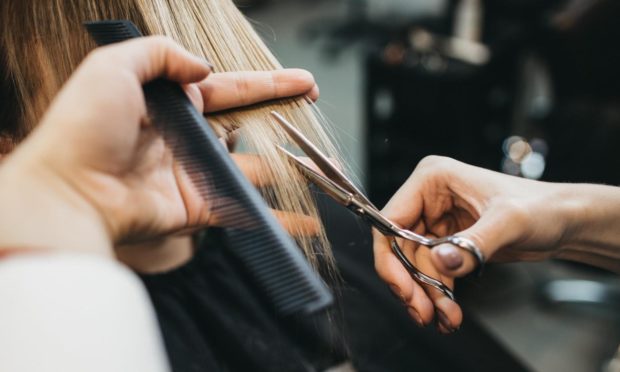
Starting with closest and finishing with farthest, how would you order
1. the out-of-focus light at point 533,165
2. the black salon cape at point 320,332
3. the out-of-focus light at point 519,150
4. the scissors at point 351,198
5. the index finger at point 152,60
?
the index finger at point 152,60 < the scissors at point 351,198 < the black salon cape at point 320,332 < the out-of-focus light at point 533,165 < the out-of-focus light at point 519,150

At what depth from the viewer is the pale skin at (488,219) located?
62 cm

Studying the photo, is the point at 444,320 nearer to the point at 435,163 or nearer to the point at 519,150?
the point at 435,163

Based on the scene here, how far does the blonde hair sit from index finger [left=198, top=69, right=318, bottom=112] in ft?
0.06

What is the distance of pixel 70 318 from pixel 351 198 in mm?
370

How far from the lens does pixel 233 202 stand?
529 mm

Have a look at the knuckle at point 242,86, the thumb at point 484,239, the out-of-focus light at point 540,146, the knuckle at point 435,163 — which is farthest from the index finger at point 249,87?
the out-of-focus light at point 540,146

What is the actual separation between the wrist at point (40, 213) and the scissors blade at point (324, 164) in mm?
296

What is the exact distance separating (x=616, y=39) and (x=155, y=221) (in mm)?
1725

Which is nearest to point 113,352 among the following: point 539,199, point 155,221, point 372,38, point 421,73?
point 155,221

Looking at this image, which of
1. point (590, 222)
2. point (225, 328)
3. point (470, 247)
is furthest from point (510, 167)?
point (470, 247)

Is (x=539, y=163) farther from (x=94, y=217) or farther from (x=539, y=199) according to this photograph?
(x=94, y=217)

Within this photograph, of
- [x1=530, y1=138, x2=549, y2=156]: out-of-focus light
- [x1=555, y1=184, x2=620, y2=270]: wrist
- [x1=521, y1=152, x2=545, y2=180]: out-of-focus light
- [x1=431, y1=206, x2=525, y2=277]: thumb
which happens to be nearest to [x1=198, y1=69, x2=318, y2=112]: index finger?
[x1=431, y1=206, x2=525, y2=277]: thumb

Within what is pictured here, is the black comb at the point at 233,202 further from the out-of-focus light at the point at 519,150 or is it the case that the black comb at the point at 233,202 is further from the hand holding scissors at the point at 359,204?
the out-of-focus light at the point at 519,150

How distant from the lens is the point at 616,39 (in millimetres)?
1671
